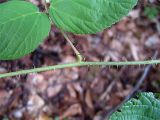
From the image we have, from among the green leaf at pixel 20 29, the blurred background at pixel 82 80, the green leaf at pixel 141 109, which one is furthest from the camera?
the blurred background at pixel 82 80

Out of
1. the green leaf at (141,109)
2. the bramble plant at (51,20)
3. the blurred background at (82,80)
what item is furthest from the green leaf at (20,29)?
the blurred background at (82,80)

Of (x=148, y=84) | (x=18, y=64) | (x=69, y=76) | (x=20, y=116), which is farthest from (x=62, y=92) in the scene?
(x=148, y=84)

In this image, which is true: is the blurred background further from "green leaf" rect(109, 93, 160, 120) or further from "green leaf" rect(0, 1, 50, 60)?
"green leaf" rect(109, 93, 160, 120)

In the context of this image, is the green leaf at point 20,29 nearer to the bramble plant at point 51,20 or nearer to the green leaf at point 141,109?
the bramble plant at point 51,20

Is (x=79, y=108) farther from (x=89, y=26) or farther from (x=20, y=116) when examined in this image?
(x=89, y=26)

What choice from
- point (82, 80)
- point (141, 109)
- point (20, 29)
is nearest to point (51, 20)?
point (20, 29)

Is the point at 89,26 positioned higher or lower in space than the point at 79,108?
higher

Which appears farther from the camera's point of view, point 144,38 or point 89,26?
point 144,38
